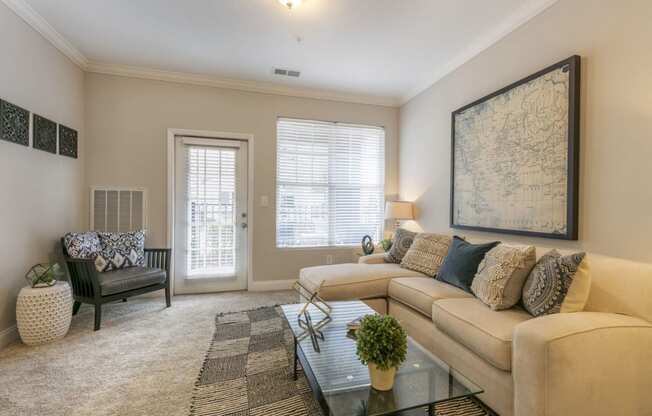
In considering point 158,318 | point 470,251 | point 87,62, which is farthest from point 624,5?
point 87,62

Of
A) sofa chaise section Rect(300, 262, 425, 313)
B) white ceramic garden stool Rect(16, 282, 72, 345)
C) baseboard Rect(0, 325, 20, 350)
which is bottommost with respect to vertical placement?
baseboard Rect(0, 325, 20, 350)

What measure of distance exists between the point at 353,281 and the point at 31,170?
114 inches

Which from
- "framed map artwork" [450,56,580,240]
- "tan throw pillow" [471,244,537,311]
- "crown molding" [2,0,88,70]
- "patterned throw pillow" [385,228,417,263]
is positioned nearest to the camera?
"tan throw pillow" [471,244,537,311]

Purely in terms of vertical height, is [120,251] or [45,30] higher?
[45,30]

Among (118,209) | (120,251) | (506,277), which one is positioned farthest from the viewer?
(118,209)

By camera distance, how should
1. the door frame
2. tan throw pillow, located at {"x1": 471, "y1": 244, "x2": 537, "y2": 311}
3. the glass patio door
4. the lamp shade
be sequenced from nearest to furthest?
tan throw pillow, located at {"x1": 471, "y1": 244, "x2": 537, "y2": 311} → the door frame → the glass patio door → the lamp shade

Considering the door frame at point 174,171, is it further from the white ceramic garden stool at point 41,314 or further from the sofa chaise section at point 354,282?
the sofa chaise section at point 354,282

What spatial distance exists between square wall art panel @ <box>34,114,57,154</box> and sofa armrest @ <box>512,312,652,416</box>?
Result: 3802 mm

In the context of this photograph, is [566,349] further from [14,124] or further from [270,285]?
[14,124]

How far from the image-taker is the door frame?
3627 millimetres

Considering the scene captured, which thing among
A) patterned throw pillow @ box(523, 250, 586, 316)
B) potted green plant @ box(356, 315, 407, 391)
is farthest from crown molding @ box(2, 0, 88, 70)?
patterned throw pillow @ box(523, 250, 586, 316)

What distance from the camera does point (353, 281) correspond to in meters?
2.62

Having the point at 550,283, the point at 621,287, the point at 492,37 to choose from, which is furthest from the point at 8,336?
the point at 492,37

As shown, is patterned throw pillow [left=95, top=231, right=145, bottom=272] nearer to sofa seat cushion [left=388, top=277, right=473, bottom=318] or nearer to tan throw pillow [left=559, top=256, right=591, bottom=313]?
sofa seat cushion [left=388, top=277, right=473, bottom=318]
